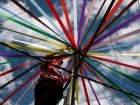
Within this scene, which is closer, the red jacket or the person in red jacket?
the person in red jacket

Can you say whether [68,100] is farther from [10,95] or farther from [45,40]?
[10,95]

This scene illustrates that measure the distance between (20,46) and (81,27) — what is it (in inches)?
83.0

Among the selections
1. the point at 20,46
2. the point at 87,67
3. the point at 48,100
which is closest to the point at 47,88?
the point at 48,100

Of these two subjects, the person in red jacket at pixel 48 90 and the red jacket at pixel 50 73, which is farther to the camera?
the red jacket at pixel 50 73

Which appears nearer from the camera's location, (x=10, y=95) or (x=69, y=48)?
(x=69, y=48)

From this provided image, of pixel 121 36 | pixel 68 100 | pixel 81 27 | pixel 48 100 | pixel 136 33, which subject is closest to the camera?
pixel 68 100

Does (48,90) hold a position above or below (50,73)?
below

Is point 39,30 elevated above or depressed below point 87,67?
above

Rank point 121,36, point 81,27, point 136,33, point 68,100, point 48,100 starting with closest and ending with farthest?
point 68,100 → point 48,100 → point 136,33 → point 121,36 → point 81,27

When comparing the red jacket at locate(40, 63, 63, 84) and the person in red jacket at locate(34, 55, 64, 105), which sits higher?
the red jacket at locate(40, 63, 63, 84)

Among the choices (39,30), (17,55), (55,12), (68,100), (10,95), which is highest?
(55,12)

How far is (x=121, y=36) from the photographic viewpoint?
23.1ft

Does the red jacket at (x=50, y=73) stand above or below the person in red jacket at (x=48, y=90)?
above

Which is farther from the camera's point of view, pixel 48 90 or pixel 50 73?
A: pixel 50 73
